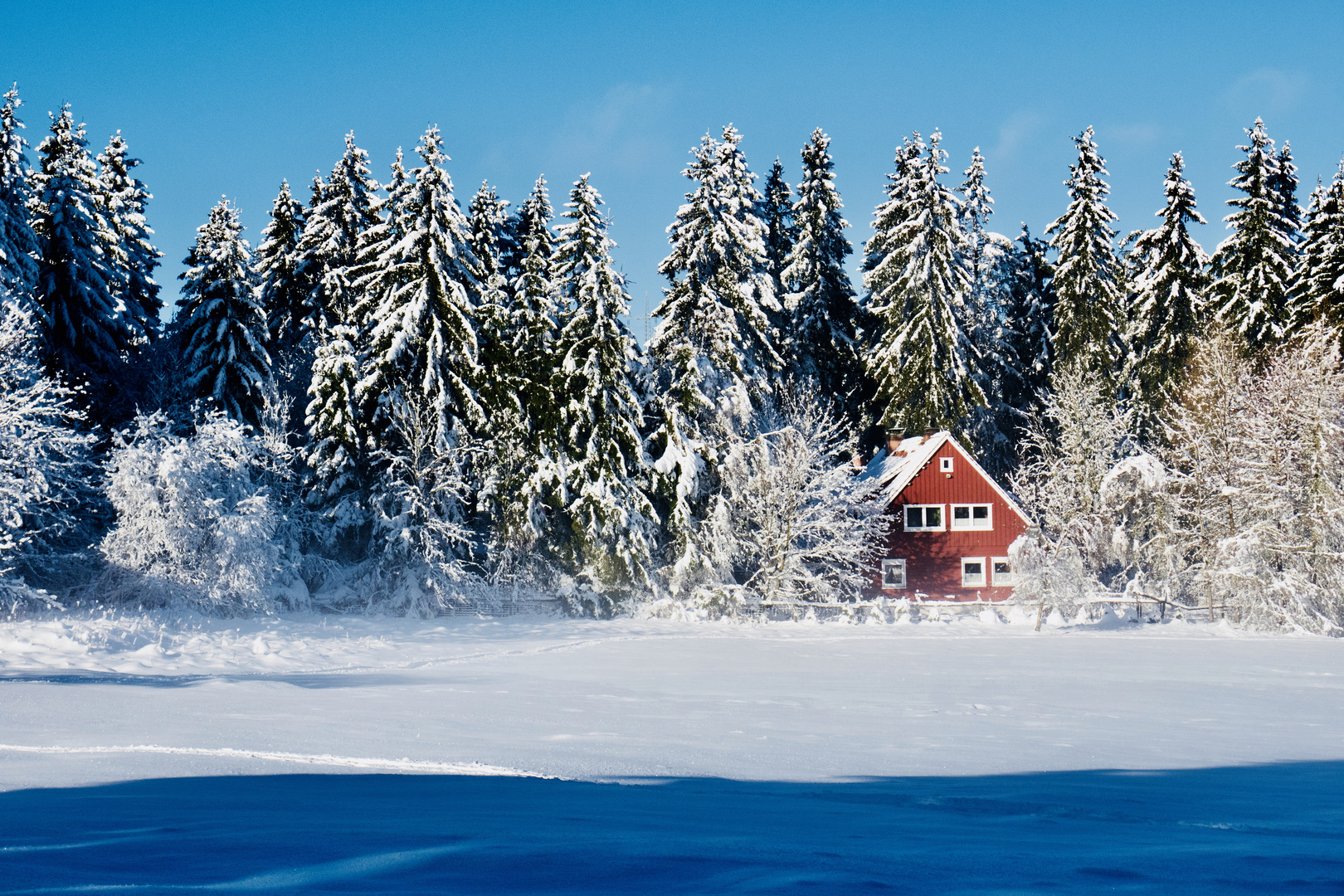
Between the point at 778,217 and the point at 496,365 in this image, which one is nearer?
the point at 496,365

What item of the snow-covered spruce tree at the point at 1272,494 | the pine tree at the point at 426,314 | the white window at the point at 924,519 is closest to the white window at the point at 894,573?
the white window at the point at 924,519

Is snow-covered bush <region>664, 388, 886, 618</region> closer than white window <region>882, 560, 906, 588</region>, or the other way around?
snow-covered bush <region>664, 388, 886, 618</region>

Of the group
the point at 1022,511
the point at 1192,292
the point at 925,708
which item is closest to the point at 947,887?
the point at 925,708

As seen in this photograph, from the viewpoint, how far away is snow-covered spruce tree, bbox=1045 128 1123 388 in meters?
42.4

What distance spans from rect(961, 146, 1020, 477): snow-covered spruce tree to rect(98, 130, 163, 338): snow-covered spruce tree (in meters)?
35.4

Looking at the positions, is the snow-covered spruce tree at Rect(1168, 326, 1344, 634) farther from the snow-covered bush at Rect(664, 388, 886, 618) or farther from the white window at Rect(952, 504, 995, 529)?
the snow-covered bush at Rect(664, 388, 886, 618)

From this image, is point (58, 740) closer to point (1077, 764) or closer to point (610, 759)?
point (610, 759)

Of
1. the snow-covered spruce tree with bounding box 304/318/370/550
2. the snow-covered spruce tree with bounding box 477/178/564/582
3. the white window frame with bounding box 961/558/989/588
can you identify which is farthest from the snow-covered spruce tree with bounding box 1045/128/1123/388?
the snow-covered spruce tree with bounding box 304/318/370/550

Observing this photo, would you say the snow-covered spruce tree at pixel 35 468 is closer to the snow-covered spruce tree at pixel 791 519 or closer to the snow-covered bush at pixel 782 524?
the snow-covered bush at pixel 782 524

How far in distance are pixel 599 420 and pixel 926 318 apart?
1733 cm

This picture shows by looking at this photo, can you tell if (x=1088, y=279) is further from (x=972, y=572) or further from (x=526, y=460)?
(x=526, y=460)

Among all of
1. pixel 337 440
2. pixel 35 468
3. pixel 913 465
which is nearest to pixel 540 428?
pixel 337 440

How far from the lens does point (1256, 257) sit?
38.5 m

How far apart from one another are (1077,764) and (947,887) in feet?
17.0
